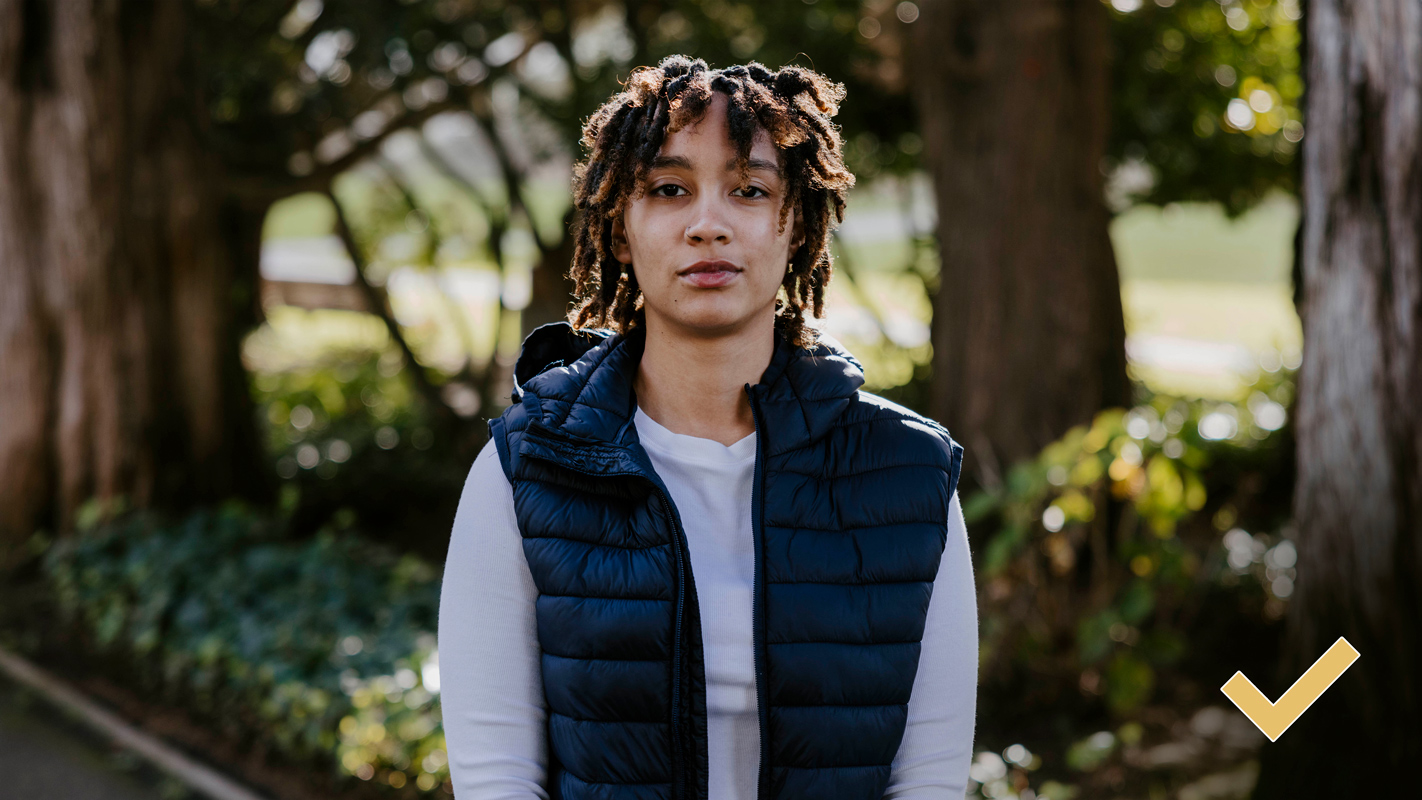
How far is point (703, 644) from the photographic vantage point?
1751 millimetres

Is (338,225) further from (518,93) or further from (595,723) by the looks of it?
(595,723)

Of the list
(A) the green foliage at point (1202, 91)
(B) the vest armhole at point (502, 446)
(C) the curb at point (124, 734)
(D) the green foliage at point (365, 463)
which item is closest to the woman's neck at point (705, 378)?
(B) the vest armhole at point (502, 446)

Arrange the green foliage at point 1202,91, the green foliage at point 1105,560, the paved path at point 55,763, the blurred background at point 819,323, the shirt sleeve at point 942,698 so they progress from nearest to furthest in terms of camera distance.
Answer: the shirt sleeve at point 942,698 → the blurred background at point 819,323 → the green foliage at point 1105,560 → the paved path at point 55,763 → the green foliage at point 1202,91

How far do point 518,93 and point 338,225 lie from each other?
194 cm

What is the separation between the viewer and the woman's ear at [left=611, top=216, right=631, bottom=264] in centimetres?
194

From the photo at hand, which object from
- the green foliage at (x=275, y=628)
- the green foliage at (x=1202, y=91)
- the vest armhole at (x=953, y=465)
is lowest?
the green foliage at (x=275, y=628)

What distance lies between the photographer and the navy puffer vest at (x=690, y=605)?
1720 millimetres

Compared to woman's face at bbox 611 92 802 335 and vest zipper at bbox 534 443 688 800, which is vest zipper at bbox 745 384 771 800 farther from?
woman's face at bbox 611 92 802 335

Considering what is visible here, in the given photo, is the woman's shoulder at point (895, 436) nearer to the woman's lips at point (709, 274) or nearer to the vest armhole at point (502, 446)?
the woman's lips at point (709, 274)

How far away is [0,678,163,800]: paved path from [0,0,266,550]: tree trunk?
1582 millimetres

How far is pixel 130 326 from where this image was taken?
612 cm

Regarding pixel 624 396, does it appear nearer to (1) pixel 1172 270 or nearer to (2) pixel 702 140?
(2) pixel 702 140

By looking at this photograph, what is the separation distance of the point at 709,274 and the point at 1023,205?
3981 millimetres

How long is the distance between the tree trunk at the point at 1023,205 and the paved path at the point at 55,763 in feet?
12.1
